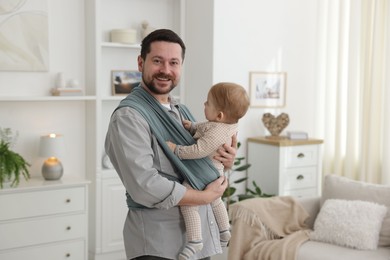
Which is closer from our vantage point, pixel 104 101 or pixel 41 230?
pixel 41 230

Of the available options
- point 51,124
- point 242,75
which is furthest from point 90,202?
point 242,75

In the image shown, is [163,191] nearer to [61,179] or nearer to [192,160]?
[192,160]

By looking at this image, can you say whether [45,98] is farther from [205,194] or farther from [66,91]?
[205,194]

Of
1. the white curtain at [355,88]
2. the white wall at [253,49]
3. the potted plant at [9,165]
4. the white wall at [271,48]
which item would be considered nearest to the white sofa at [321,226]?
the white curtain at [355,88]

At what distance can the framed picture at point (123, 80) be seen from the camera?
16.1 feet

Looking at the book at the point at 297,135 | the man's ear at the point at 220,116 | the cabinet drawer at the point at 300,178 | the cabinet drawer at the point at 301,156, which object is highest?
the man's ear at the point at 220,116

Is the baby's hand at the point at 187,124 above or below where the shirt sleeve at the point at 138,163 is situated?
above

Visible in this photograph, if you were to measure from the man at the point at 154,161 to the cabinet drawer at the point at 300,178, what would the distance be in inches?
116

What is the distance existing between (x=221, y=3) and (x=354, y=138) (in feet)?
5.60

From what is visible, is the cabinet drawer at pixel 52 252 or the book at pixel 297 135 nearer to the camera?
the cabinet drawer at pixel 52 252

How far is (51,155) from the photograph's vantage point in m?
4.40

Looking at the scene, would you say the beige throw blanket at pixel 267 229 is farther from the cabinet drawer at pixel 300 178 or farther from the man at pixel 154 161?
the man at pixel 154 161

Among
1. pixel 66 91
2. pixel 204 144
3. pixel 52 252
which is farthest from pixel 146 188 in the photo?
pixel 66 91

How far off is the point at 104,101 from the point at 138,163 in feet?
10.4
